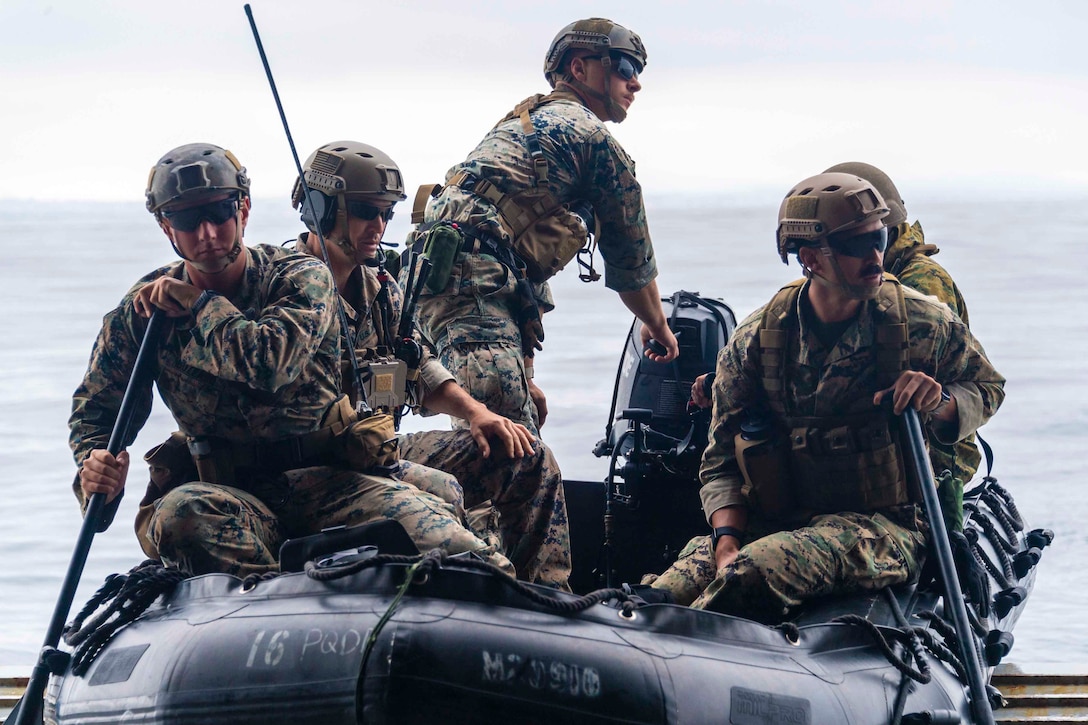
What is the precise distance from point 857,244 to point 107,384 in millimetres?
1638

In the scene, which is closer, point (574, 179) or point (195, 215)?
point (195, 215)

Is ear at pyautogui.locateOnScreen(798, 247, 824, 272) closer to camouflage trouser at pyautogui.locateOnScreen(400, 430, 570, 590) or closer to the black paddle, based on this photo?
camouflage trouser at pyautogui.locateOnScreen(400, 430, 570, 590)

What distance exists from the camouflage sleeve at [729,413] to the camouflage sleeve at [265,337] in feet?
3.15

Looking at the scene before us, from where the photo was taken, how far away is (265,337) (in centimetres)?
326

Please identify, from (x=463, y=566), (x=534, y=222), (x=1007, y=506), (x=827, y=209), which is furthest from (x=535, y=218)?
(x=463, y=566)

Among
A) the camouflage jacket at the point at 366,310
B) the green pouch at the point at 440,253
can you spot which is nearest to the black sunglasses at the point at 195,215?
the camouflage jacket at the point at 366,310

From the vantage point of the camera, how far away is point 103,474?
129 inches

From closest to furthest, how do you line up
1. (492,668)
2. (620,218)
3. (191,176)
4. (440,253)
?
1. (492,668)
2. (191,176)
3. (440,253)
4. (620,218)

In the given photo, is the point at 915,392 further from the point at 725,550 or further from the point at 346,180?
the point at 346,180

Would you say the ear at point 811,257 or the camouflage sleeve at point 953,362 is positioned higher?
the ear at point 811,257

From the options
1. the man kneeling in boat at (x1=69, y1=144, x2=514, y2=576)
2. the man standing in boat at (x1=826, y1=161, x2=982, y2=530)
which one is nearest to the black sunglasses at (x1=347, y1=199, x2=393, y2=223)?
the man kneeling in boat at (x1=69, y1=144, x2=514, y2=576)

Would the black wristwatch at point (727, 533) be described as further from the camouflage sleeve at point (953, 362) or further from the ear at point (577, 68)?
the ear at point (577, 68)

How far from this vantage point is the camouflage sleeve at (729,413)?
3748mm

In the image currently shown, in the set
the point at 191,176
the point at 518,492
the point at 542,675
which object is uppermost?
the point at 191,176
